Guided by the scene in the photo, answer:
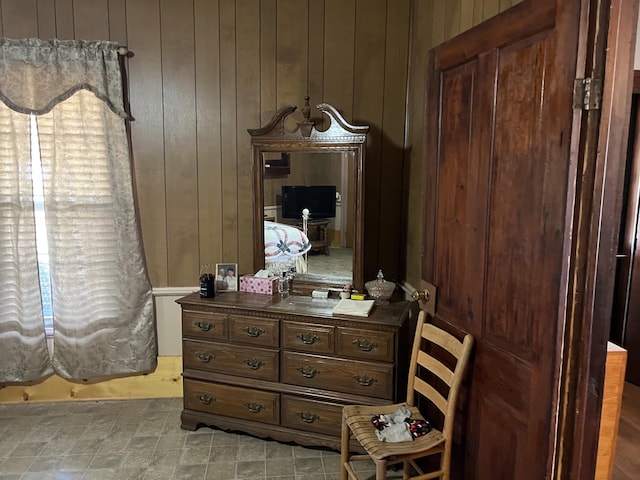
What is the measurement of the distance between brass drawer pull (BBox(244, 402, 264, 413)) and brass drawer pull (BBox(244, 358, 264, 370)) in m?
0.21

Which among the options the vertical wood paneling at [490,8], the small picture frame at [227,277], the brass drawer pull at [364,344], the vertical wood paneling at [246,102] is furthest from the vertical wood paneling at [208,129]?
the vertical wood paneling at [490,8]

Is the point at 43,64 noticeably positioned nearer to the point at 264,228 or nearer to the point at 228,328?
the point at 264,228

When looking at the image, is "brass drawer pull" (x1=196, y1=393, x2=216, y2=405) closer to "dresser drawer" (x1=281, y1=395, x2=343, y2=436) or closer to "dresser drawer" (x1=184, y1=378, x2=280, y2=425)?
"dresser drawer" (x1=184, y1=378, x2=280, y2=425)

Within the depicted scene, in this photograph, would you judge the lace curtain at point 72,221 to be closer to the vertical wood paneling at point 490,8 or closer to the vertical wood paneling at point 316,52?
the vertical wood paneling at point 316,52

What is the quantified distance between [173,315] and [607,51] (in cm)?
284

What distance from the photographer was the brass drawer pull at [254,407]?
272 cm

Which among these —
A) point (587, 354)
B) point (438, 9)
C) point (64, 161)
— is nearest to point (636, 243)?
point (438, 9)


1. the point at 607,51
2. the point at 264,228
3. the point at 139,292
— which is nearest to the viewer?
the point at 607,51

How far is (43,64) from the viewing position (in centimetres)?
288

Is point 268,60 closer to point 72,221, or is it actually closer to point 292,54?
point 292,54

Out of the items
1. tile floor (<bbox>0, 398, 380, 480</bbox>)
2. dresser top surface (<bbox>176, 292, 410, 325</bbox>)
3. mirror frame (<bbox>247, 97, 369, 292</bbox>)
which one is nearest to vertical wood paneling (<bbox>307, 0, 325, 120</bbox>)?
mirror frame (<bbox>247, 97, 369, 292</bbox>)

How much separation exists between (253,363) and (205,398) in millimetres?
393

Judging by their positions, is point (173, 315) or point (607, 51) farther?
point (173, 315)

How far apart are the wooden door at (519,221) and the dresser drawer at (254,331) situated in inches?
38.7
